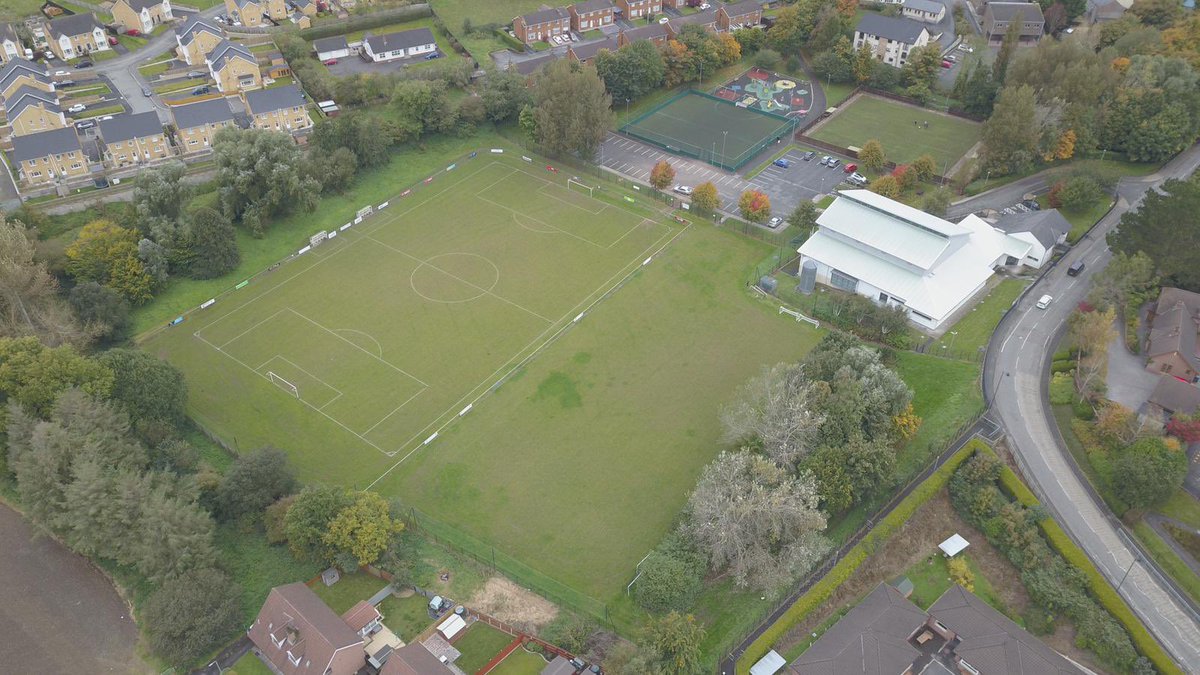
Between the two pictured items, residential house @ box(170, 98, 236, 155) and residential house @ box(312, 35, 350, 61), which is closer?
residential house @ box(170, 98, 236, 155)

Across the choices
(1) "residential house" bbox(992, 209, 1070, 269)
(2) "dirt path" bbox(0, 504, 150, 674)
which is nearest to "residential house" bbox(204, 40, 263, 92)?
(2) "dirt path" bbox(0, 504, 150, 674)

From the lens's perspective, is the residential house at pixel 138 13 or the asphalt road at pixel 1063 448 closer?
the asphalt road at pixel 1063 448

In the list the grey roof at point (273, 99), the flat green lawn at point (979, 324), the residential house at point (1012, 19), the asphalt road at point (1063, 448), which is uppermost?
the grey roof at point (273, 99)

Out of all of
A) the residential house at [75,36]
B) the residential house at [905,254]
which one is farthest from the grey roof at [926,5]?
the residential house at [75,36]

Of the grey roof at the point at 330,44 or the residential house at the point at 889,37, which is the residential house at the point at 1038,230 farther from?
the grey roof at the point at 330,44

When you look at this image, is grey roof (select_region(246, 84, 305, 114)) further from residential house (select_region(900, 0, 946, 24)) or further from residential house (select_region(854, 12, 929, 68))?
residential house (select_region(900, 0, 946, 24))
